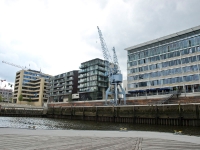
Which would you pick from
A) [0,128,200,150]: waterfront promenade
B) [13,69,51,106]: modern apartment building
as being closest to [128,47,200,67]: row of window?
[0,128,200,150]: waterfront promenade

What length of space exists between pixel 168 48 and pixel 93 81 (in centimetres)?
4931

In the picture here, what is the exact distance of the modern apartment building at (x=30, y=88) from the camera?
493 ft

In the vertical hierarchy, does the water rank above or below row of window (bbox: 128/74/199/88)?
below

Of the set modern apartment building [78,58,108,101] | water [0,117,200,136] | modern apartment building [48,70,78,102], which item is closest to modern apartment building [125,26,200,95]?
modern apartment building [78,58,108,101]

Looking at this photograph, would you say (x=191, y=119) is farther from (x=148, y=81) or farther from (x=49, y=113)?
(x=49, y=113)

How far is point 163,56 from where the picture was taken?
272ft

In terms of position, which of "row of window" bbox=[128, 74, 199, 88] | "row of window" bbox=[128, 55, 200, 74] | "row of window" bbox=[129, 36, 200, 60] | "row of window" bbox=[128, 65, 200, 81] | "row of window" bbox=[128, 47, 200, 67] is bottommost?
"row of window" bbox=[128, 74, 199, 88]

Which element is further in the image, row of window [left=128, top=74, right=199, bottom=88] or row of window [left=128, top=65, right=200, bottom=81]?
row of window [left=128, top=65, right=200, bottom=81]

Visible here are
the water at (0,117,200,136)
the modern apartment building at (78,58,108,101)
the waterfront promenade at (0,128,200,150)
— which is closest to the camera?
the waterfront promenade at (0,128,200,150)

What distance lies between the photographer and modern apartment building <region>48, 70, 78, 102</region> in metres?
125

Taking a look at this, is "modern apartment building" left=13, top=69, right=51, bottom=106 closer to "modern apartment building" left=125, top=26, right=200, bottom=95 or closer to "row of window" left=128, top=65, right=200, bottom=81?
"modern apartment building" left=125, top=26, right=200, bottom=95

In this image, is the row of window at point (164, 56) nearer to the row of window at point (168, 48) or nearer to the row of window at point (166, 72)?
the row of window at point (168, 48)

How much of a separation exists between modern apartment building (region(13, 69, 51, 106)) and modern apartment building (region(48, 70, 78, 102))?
1742 centimetres

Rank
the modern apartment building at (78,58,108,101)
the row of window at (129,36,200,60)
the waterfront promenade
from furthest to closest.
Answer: the modern apartment building at (78,58,108,101) → the row of window at (129,36,200,60) → the waterfront promenade
